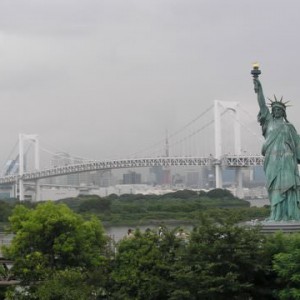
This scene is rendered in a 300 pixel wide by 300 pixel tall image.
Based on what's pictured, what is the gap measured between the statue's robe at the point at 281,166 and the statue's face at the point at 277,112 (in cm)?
8

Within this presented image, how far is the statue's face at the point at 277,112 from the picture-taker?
564 inches

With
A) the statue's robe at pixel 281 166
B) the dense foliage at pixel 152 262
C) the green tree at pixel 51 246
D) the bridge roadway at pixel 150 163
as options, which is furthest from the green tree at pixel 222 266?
the bridge roadway at pixel 150 163

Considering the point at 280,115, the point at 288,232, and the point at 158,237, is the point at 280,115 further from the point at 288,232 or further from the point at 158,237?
the point at 158,237

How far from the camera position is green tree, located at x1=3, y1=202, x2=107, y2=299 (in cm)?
1175

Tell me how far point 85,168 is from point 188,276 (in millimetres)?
55412

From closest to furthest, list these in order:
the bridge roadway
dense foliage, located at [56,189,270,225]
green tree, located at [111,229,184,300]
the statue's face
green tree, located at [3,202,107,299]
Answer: green tree, located at [111,229,184,300] → green tree, located at [3,202,107,299] → the statue's face → dense foliage, located at [56,189,270,225] → the bridge roadway

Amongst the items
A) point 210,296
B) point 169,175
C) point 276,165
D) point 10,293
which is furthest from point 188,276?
point 169,175

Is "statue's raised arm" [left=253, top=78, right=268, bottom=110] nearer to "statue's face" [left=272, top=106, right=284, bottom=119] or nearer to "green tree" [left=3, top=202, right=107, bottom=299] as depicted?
"statue's face" [left=272, top=106, right=284, bottom=119]

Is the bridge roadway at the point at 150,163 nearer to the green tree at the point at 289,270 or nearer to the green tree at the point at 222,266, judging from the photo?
the green tree at the point at 222,266

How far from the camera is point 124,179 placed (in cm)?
12800

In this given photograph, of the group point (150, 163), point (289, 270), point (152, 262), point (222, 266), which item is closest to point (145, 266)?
point (152, 262)

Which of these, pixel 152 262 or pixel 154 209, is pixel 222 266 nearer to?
pixel 152 262

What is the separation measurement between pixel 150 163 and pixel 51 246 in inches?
1988

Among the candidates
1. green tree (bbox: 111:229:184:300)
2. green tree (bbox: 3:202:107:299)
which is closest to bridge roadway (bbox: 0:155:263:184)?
green tree (bbox: 3:202:107:299)
